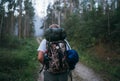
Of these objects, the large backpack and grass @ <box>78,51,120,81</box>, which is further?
grass @ <box>78,51,120,81</box>

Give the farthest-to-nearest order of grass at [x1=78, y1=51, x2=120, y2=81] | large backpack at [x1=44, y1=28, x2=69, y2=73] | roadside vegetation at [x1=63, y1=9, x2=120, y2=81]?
roadside vegetation at [x1=63, y1=9, x2=120, y2=81] < grass at [x1=78, y1=51, x2=120, y2=81] < large backpack at [x1=44, y1=28, x2=69, y2=73]

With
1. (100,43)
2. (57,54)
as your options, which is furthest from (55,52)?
(100,43)

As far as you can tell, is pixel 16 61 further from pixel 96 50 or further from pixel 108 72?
pixel 96 50

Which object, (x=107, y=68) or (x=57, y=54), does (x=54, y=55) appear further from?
(x=107, y=68)

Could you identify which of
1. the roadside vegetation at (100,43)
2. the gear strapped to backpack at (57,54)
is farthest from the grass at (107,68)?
the gear strapped to backpack at (57,54)

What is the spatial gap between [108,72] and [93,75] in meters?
1.02

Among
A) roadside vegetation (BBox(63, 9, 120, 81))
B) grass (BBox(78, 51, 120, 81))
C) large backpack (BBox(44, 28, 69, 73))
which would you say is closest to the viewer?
large backpack (BBox(44, 28, 69, 73))

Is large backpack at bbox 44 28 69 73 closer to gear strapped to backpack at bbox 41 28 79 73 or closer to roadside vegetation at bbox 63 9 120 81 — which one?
gear strapped to backpack at bbox 41 28 79 73

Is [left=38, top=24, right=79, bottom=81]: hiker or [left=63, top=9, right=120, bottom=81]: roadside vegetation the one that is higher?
[left=38, top=24, right=79, bottom=81]: hiker

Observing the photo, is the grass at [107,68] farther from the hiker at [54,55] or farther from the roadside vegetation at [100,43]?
the hiker at [54,55]

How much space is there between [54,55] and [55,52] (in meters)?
0.07

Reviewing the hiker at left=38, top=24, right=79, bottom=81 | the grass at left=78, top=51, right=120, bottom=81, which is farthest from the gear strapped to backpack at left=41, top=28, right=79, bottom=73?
the grass at left=78, top=51, right=120, bottom=81

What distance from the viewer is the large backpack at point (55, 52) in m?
5.20

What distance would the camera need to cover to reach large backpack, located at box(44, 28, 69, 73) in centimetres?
520
